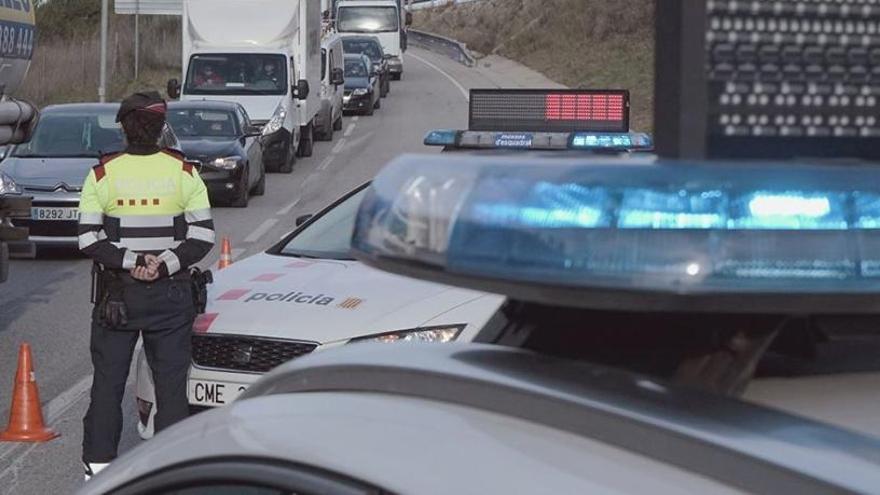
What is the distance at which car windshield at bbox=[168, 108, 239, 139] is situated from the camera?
22.4 metres

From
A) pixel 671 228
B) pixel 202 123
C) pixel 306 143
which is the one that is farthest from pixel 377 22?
pixel 671 228

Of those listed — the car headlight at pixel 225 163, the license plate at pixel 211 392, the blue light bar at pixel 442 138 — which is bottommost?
the license plate at pixel 211 392

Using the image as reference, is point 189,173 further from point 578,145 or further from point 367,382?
point 367,382

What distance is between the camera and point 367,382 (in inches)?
84.3

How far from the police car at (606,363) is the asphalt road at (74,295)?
5644 mm

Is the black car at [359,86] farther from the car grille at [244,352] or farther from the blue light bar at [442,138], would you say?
the car grille at [244,352]

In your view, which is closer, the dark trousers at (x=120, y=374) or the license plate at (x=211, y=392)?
the dark trousers at (x=120, y=374)

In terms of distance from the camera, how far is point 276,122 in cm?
2669

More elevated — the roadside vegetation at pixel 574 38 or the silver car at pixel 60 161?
the roadside vegetation at pixel 574 38

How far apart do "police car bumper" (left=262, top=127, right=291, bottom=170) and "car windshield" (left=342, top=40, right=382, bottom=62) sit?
2018 centimetres

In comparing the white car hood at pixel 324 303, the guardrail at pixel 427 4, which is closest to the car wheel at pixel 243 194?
the white car hood at pixel 324 303

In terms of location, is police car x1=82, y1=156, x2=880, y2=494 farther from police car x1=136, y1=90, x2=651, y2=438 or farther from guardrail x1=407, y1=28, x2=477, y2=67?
guardrail x1=407, y1=28, x2=477, y2=67

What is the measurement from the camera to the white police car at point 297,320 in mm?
6996

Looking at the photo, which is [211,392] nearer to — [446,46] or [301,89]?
[301,89]
